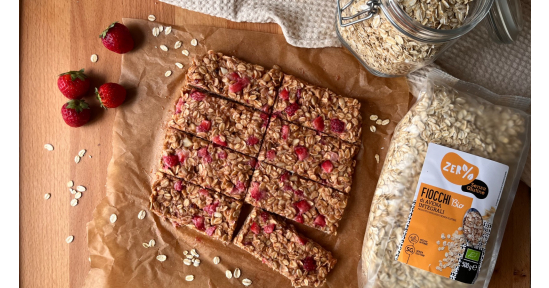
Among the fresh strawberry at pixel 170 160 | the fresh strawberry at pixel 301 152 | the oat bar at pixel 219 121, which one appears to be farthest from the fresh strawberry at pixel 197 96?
the fresh strawberry at pixel 301 152

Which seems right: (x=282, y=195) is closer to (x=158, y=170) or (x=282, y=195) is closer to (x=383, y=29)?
(x=158, y=170)

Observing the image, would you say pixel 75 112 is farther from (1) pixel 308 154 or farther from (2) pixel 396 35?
(2) pixel 396 35

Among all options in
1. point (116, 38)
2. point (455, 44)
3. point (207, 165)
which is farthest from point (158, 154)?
point (455, 44)

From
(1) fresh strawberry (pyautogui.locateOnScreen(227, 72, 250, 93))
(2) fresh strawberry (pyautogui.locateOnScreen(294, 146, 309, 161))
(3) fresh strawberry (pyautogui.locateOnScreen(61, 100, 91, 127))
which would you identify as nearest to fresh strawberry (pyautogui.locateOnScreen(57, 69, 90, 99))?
(3) fresh strawberry (pyautogui.locateOnScreen(61, 100, 91, 127))

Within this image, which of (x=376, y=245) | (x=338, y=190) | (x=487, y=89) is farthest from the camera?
(x=338, y=190)

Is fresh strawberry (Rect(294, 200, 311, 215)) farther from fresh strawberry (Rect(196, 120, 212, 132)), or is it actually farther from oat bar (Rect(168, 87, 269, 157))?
fresh strawberry (Rect(196, 120, 212, 132))

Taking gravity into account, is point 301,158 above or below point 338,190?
above
